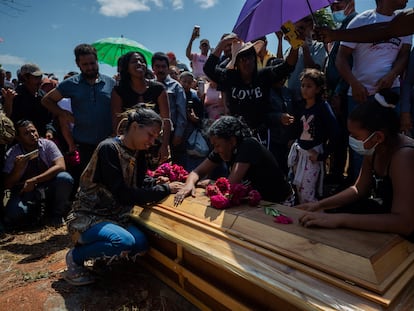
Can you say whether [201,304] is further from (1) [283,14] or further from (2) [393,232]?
(1) [283,14]

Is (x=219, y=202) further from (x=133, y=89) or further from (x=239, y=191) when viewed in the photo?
(x=133, y=89)

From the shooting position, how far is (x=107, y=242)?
2213mm

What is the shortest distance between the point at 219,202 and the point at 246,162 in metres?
0.49

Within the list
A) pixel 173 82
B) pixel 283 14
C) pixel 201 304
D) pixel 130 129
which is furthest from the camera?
pixel 173 82

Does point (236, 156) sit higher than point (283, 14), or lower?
lower

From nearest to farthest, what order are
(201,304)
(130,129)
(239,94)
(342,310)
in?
(342,310)
(201,304)
(130,129)
(239,94)

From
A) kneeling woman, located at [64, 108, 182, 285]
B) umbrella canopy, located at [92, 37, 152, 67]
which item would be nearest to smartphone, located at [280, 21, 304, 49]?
kneeling woman, located at [64, 108, 182, 285]

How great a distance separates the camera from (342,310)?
1.19m

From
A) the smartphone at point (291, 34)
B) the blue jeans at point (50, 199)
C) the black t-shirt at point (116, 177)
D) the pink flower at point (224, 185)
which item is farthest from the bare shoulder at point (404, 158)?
the blue jeans at point (50, 199)

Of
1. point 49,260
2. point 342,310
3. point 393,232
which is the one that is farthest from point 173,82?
point 342,310

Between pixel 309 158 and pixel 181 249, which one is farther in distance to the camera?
pixel 309 158

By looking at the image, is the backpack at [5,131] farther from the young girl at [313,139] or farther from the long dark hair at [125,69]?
the young girl at [313,139]

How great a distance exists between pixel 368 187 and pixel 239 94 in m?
1.75

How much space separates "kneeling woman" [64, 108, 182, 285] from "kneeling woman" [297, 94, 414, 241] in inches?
48.2
